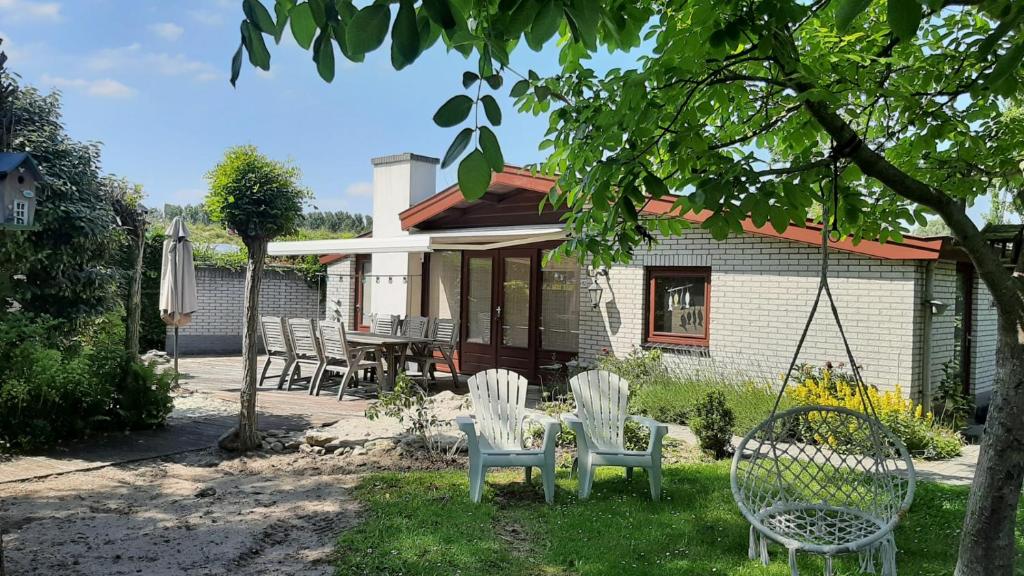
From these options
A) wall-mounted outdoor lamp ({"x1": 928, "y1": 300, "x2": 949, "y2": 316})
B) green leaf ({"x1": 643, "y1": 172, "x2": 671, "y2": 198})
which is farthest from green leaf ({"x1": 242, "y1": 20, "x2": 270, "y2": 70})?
wall-mounted outdoor lamp ({"x1": 928, "y1": 300, "x2": 949, "y2": 316})

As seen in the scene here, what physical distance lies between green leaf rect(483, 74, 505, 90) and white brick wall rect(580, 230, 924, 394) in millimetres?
7388

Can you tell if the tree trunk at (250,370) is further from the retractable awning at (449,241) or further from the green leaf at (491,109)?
the green leaf at (491,109)

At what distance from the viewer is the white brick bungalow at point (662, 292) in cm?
760

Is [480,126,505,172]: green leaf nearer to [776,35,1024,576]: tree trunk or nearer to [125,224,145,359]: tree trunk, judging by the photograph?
[776,35,1024,576]: tree trunk

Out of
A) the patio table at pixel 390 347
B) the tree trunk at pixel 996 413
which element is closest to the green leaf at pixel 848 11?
the tree trunk at pixel 996 413

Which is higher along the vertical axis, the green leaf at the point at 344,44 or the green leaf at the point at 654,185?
the green leaf at the point at 344,44

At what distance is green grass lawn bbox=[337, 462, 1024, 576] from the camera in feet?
12.1

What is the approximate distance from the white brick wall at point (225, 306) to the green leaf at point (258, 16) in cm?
1517

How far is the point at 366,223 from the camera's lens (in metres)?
47.9

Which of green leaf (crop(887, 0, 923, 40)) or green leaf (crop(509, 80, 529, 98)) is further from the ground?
green leaf (crop(509, 80, 529, 98))

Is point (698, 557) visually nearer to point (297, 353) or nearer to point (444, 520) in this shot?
point (444, 520)

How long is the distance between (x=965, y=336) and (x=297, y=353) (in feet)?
29.0

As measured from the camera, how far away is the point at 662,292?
9.34 m

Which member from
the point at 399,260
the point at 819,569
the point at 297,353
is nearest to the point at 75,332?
the point at 297,353
